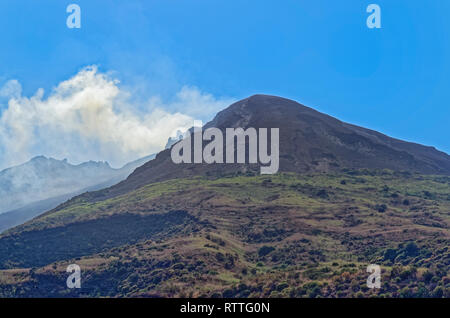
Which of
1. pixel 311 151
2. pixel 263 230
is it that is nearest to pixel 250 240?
pixel 263 230

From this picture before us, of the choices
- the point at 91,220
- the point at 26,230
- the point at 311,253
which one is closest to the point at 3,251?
the point at 26,230

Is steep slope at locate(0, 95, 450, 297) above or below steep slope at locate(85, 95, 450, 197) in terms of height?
below

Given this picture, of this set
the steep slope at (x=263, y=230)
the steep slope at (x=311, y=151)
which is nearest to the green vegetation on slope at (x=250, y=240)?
the steep slope at (x=263, y=230)

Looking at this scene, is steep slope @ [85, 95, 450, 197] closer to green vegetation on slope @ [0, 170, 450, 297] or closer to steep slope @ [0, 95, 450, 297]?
steep slope @ [0, 95, 450, 297]

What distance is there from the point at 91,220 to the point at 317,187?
43195 mm

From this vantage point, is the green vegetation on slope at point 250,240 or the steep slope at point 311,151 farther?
the steep slope at point 311,151

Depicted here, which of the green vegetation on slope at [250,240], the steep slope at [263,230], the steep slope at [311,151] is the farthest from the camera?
the steep slope at [311,151]

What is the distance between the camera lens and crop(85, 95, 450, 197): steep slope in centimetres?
11131

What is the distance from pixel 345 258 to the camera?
5734cm

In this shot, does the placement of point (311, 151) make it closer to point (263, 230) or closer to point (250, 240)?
point (263, 230)

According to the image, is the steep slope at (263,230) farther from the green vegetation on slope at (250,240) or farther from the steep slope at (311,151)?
the steep slope at (311,151)

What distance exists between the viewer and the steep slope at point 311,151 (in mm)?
111312

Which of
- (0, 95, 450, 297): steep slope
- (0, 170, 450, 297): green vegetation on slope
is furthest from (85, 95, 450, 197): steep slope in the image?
(0, 170, 450, 297): green vegetation on slope
